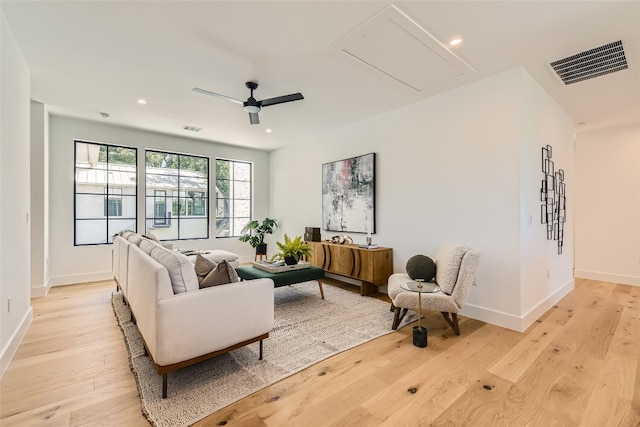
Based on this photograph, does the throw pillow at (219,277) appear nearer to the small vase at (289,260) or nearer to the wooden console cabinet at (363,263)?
the small vase at (289,260)

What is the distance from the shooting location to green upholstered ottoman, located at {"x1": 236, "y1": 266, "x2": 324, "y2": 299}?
11.3 feet

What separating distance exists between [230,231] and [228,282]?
4.74m

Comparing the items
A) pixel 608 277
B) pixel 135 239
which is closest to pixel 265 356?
pixel 135 239

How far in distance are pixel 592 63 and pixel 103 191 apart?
23.6 ft

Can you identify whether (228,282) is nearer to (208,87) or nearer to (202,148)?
(208,87)

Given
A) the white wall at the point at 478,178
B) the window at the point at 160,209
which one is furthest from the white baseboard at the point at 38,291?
the white wall at the point at 478,178

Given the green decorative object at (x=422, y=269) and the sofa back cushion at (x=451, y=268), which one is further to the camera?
the green decorative object at (x=422, y=269)

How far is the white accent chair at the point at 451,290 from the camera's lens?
108 inches

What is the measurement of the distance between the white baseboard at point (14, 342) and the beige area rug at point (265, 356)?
0.76 metres

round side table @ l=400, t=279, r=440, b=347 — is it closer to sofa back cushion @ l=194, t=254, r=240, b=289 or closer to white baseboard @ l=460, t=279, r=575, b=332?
white baseboard @ l=460, t=279, r=575, b=332

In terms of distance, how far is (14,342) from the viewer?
245cm

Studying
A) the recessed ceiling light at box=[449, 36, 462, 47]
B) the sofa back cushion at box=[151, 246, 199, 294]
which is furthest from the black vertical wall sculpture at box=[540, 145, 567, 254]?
the sofa back cushion at box=[151, 246, 199, 294]

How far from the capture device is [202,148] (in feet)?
20.3

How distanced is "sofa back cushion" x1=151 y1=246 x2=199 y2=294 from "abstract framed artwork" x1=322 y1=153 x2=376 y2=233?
302cm
